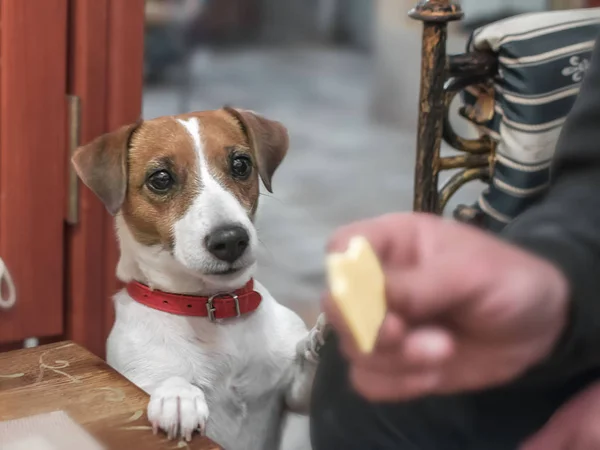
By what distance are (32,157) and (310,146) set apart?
11.0ft

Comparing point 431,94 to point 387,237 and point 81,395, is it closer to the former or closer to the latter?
point 81,395

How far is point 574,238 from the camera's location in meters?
0.43

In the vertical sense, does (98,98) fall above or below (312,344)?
above

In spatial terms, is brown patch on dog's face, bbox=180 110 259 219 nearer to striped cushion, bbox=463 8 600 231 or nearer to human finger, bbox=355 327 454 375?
striped cushion, bbox=463 8 600 231

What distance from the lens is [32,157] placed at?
118 centimetres

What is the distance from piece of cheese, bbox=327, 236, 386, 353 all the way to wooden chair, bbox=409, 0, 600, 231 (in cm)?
77

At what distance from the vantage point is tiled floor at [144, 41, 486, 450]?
116 inches

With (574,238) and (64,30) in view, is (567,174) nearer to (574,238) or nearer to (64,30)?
(574,238)

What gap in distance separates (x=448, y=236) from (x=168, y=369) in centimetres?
70

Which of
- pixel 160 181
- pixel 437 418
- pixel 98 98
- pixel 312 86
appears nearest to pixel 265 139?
pixel 160 181

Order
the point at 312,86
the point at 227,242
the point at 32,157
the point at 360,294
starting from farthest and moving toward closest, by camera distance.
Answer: the point at 312,86 → the point at 32,157 → the point at 227,242 → the point at 360,294

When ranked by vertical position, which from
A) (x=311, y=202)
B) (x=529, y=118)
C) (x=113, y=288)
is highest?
(x=529, y=118)

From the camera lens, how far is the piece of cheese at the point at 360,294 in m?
0.33

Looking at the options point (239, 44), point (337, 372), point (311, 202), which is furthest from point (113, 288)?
point (239, 44)
